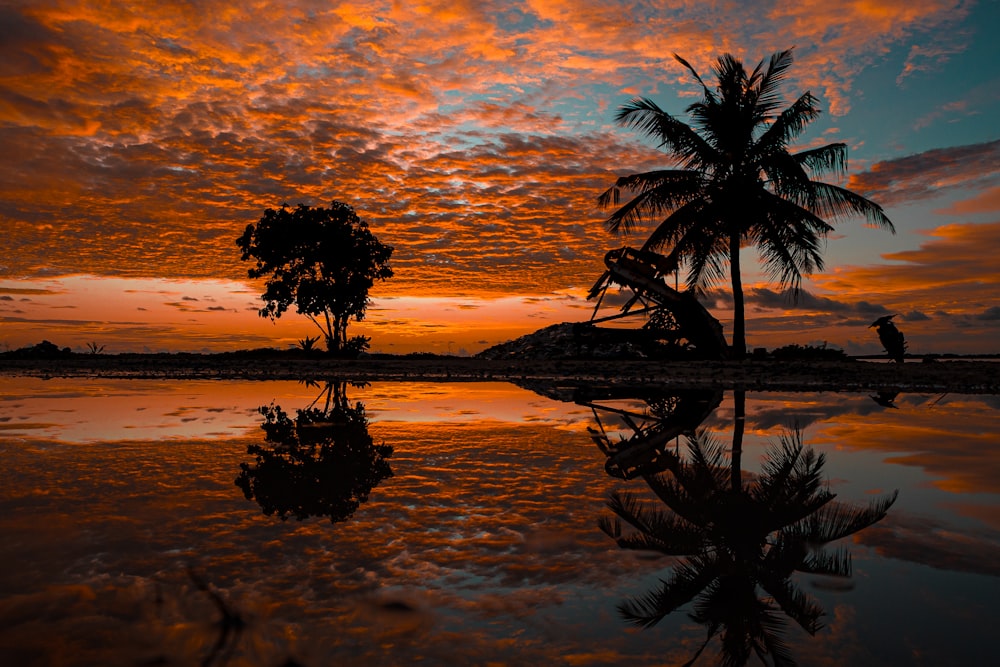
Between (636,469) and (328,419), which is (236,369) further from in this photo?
(636,469)

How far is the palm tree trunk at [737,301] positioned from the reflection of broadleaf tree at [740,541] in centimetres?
1522

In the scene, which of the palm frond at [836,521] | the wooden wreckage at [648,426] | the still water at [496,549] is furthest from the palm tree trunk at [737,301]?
the palm frond at [836,521]

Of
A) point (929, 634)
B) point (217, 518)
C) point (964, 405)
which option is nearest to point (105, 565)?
point (217, 518)

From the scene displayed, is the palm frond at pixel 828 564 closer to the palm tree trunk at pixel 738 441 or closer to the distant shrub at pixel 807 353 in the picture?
the palm tree trunk at pixel 738 441

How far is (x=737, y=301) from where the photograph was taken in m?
19.6

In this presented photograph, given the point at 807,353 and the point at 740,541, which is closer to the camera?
the point at 740,541

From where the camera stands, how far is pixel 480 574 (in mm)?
2691

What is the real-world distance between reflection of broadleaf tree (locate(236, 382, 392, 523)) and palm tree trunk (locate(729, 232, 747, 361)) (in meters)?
14.7

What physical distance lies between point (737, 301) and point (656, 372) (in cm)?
438

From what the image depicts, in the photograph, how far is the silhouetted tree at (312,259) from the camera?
30.8 m

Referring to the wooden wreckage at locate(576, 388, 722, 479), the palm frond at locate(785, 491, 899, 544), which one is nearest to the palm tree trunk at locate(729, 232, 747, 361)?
the wooden wreckage at locate(576, 388, 722, 479)

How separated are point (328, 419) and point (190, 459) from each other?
2951mm

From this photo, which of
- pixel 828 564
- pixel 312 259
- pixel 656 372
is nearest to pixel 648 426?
pixel 828 564

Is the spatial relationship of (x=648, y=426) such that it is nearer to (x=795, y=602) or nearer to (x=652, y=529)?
(x=652, y=529)
